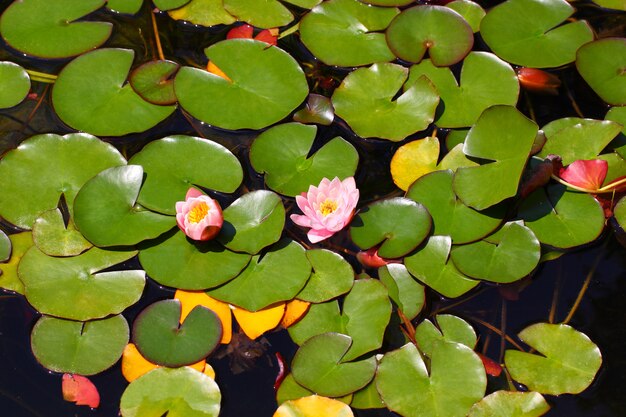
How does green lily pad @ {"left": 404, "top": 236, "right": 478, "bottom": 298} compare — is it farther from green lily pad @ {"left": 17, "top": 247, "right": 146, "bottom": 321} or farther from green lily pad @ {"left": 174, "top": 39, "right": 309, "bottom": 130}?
green lily pad @ {"left": 17, "top": 247, "right": 146, "bottom": 321}

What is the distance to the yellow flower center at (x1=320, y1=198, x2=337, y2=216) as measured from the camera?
2217 mm

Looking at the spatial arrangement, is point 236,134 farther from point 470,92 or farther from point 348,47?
point 470,92

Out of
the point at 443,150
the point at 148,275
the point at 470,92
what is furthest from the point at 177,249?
the point at 470,92

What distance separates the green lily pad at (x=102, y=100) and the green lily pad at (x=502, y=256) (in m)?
1.28

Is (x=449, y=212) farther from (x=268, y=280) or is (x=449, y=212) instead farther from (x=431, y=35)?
(x=431, y=35)

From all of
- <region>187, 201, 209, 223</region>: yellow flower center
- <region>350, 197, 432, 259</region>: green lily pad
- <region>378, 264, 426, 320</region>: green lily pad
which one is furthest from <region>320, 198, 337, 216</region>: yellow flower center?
<region>187, 201, 209, 223</region>: yellow flower center

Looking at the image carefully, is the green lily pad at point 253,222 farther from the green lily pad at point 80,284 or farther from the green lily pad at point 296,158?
the green lily pad at point 80,284

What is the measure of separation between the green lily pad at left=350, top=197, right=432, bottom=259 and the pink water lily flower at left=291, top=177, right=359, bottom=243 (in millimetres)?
116

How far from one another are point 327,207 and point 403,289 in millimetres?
389

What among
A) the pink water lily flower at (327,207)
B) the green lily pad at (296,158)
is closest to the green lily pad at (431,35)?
the green lily pad at (296,158)

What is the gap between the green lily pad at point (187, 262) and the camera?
2.18 meters

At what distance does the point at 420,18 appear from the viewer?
272 cm

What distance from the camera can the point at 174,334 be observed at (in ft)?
7.02

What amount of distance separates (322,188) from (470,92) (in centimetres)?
83
